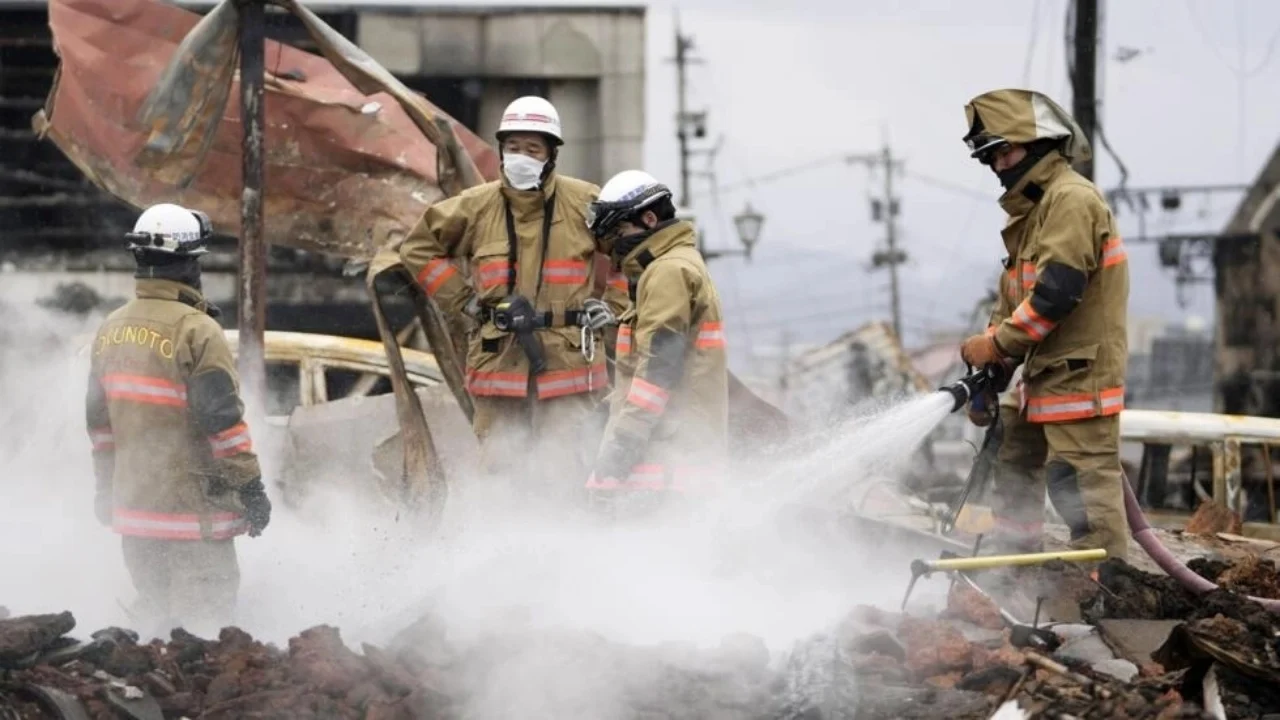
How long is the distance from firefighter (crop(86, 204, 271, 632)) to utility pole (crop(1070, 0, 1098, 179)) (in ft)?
36.6

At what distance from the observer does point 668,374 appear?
673 cm

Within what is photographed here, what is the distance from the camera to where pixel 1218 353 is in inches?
1350

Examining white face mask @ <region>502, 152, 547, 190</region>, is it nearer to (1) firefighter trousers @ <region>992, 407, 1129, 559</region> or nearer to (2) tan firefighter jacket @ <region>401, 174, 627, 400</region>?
(2) tan firefighter jacket @ <region>401, 174, 627, 400</region>

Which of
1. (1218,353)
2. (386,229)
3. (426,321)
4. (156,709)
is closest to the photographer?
(156,709)

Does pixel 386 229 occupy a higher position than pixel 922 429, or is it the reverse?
pixel 386 229

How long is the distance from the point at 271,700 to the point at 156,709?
0.35m

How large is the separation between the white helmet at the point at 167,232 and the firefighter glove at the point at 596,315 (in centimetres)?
201

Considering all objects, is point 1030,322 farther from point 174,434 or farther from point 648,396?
point 174,434

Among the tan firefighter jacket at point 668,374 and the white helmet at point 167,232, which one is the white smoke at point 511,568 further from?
the white helmet at point 167,232

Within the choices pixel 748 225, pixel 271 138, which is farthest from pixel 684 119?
pixel 271 138

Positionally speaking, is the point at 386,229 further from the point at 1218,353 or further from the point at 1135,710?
the point at 1218,353

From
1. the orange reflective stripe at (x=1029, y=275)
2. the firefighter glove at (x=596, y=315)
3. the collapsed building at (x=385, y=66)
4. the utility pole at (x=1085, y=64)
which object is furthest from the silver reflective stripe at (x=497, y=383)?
the collapsed building at (x=385, y=66)

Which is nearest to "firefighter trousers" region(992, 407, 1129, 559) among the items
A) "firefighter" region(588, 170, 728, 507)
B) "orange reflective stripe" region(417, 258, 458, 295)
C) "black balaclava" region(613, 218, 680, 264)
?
"firefighter" region(588, 170, 728, 507)

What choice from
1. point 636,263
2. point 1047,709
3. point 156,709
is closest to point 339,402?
point 636,263
